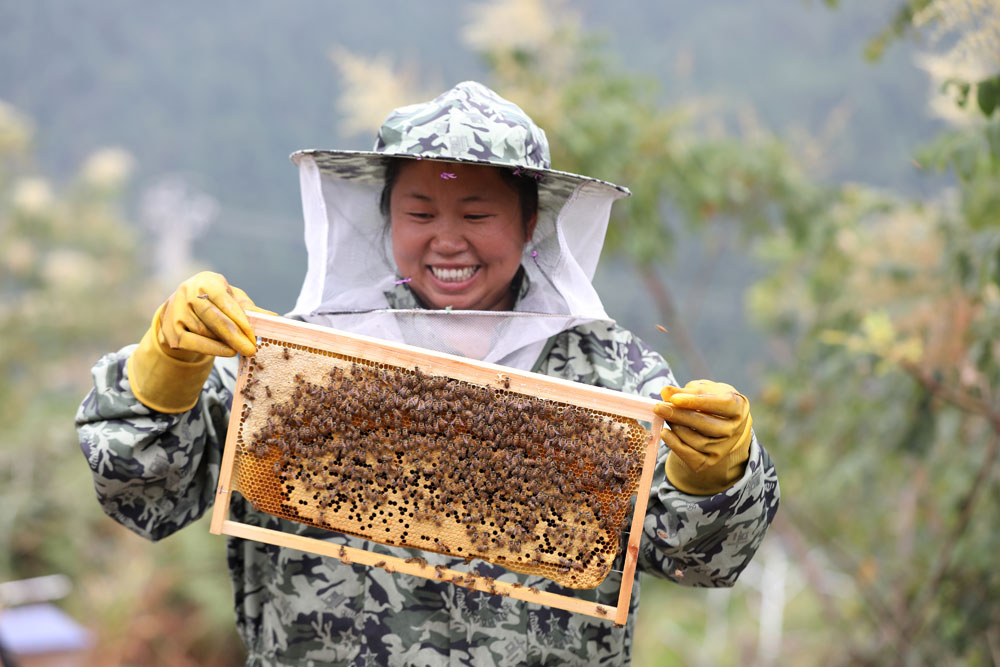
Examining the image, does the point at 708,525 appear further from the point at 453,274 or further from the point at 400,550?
the point at 453,274

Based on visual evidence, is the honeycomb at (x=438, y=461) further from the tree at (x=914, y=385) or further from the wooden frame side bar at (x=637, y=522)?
the tree at (x=914, y=385)

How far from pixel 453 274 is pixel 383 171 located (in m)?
0.40

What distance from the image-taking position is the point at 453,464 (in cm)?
212

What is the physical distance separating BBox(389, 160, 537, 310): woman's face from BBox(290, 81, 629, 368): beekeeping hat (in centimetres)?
8

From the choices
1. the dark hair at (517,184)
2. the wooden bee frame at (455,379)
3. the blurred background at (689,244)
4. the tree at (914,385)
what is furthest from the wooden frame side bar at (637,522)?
the tree at (914,385)

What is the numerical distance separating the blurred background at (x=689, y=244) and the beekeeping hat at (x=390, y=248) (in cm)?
21

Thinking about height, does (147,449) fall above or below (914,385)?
below

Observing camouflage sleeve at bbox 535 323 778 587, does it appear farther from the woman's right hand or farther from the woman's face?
the woman's right hand

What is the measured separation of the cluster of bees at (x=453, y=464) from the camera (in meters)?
2.10

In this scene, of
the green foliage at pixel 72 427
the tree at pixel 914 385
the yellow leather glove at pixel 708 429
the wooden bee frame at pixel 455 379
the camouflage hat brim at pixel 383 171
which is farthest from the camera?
the green foliage at pixel 72 427

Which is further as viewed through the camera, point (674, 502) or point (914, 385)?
point (914, 385)

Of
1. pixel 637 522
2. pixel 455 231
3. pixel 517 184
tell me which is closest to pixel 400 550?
pixel 637 522

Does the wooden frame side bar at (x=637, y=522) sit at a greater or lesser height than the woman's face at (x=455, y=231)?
lesser

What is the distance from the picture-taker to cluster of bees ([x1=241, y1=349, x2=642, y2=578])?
82.5 inches
